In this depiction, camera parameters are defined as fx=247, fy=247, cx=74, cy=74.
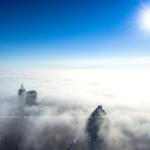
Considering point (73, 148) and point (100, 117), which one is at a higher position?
point (100, 117)

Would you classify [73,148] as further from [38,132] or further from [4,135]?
[4,135]

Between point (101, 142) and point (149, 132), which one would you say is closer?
point (101, 142)

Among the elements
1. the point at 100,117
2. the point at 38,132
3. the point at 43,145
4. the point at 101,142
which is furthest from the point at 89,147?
the point at 38,132

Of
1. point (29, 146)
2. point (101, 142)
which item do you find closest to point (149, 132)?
point (101, 142)

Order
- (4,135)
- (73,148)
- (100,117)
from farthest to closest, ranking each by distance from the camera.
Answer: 1. (4,135)
2. (73,148)
3. (100,117)

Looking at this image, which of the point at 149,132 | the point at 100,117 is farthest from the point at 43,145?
the point at 149,132

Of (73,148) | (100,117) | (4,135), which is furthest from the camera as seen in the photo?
(4,135)

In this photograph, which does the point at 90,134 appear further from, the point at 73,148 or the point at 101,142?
the point at 73,148

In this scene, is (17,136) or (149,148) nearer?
(149,148)
